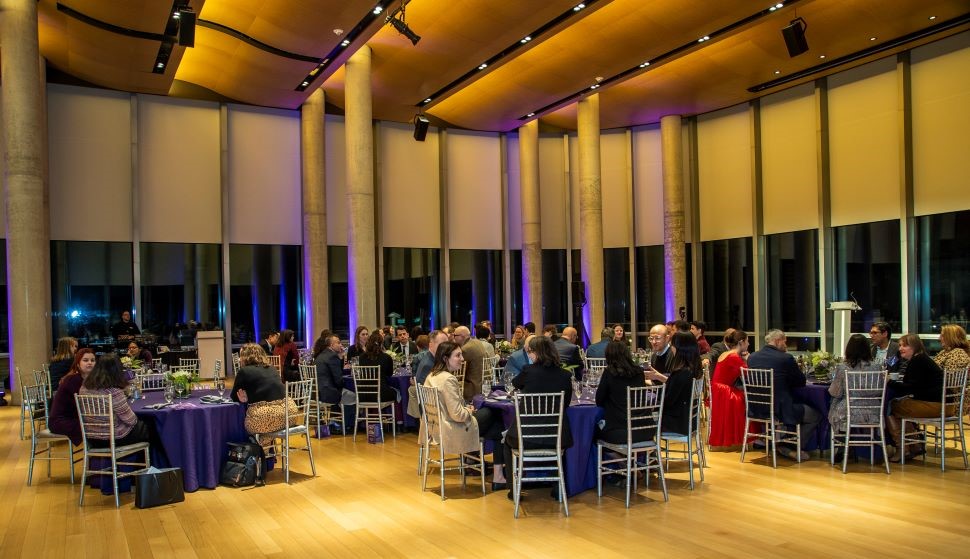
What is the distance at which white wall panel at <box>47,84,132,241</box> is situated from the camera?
1479 centimetres

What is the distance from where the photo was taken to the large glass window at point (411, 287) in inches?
716

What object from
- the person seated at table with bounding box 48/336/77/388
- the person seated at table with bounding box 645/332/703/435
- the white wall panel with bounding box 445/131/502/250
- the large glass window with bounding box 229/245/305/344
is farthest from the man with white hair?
the white wall panel with bounding box 445/131/502/250

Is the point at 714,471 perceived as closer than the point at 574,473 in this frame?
No

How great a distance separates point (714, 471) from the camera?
23.0 feet

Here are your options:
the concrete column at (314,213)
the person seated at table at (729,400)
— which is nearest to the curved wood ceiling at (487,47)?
the concrete column at (314,213)

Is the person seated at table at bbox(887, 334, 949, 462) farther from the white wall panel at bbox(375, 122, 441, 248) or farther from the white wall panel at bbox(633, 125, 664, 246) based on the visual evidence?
the white wall panel at bbox(375, 122, 441, 248)

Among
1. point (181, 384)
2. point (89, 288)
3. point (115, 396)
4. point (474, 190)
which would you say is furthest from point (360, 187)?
point (115, 396)

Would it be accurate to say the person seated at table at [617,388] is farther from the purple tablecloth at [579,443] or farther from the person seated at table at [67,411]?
the person seated at table at [67,411]


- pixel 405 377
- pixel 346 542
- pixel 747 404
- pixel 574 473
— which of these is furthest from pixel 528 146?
pixel 346 542

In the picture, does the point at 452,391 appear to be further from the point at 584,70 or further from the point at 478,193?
the point at 478,193

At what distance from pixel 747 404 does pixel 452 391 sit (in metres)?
3.24

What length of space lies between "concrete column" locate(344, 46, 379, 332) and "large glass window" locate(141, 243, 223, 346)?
377 centimetres

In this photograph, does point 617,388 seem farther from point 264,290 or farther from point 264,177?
point 264,177

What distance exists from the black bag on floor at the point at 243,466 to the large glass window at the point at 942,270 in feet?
41.4
